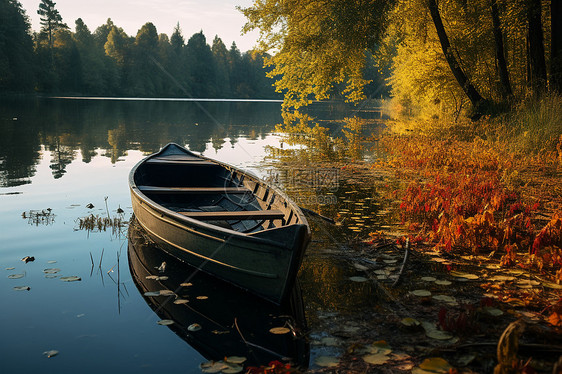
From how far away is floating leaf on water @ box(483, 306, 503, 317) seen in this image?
4.03m

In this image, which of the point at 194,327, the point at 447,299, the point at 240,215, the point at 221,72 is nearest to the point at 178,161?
the point at 240,215

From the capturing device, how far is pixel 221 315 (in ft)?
14.7

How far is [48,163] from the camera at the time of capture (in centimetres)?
1405

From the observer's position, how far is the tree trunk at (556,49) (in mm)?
13539

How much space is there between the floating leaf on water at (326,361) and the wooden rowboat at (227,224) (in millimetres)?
1026

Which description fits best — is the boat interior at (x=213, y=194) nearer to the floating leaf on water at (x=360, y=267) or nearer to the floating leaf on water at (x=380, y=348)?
the floating leaf on water at (x=360, y=267)

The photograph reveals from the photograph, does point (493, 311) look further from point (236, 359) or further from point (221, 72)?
point (221, 72)

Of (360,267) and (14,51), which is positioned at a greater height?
(14,51)

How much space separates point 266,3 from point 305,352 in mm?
19227

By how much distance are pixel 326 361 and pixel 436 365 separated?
2.75 feet

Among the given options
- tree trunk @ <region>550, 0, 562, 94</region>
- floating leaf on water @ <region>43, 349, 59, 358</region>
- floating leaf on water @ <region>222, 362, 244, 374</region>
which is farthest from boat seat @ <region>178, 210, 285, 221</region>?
tree trunk @ <region>550, 0, 562, 94</region>

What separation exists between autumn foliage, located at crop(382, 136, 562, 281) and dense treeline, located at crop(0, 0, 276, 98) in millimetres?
37737

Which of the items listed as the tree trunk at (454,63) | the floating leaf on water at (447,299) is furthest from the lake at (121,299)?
the tree trunk at (454,63)

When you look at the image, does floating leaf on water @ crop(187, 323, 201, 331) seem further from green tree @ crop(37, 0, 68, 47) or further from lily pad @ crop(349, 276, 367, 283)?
green tree @ crop(37, 0, 68, 47)
